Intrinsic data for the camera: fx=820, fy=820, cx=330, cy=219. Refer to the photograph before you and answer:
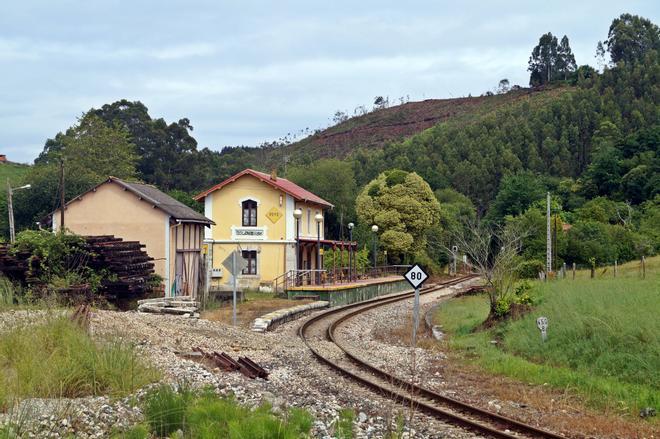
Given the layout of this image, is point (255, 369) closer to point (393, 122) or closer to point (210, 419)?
point (210, 419)

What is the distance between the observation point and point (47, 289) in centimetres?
2458

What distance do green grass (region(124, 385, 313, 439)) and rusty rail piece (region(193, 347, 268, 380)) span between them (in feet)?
14.7

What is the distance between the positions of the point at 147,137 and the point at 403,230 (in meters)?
38.2

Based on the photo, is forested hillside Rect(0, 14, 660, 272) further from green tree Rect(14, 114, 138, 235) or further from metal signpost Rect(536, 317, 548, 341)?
metal signpost Rect(536, 317, 548, 341)

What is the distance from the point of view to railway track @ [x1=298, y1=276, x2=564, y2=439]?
1030cm

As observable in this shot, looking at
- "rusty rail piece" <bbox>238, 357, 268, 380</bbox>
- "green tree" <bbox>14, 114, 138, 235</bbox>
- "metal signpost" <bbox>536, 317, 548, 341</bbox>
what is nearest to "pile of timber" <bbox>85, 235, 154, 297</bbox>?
"rusty rail piece" <bbox>238, 357, 268, 380</bbox>

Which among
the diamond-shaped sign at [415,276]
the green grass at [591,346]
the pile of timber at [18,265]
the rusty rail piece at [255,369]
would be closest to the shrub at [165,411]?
the rusty rail piece at [255,369]

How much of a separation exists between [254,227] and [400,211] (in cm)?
1901

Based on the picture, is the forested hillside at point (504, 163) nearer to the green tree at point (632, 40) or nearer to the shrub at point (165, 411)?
the green tree at point (632, 40)

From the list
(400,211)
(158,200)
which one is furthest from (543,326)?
(400,211)

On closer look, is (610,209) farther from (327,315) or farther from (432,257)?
(327,315)

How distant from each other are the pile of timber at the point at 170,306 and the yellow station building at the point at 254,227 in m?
13.1

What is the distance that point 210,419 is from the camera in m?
8.73

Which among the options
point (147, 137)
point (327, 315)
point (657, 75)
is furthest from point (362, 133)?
point (327, 315)
